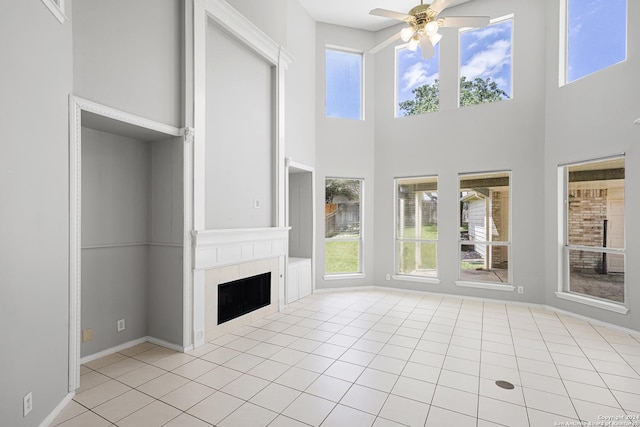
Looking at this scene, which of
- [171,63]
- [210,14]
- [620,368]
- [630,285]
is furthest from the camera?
[630,285]

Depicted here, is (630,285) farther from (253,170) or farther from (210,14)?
(210,14)

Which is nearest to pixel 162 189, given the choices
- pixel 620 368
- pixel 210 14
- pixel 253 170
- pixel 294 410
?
pixel 253 170

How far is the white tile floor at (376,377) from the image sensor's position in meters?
2.22

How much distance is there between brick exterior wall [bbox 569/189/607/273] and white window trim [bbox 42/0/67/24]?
247 inches

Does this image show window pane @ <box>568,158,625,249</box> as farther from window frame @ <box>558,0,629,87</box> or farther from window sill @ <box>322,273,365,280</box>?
window sill @ <box>322,273,365,280</box>

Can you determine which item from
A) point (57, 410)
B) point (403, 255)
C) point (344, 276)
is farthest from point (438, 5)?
point (57, 410)

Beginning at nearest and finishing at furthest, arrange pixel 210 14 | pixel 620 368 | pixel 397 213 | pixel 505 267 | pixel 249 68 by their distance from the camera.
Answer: pixel 620 368, pixel 210 14, pixel 249 68, pixel 505 267, pixel 397 213

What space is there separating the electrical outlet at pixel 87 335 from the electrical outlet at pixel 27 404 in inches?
45.0

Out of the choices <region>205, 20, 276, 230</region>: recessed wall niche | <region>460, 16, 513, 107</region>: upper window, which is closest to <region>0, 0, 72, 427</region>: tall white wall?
<region>205, 20, 276, 230</region>: recessed wall niche

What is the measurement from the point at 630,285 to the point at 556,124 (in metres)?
2.47

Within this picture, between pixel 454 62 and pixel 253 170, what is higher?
pixel 454 62

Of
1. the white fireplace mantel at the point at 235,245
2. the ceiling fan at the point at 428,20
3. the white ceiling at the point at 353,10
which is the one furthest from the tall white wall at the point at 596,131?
the white fireplace mantel at the point at 235,245

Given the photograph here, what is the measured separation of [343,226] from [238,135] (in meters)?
2.89

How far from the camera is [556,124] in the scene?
4.75 m
